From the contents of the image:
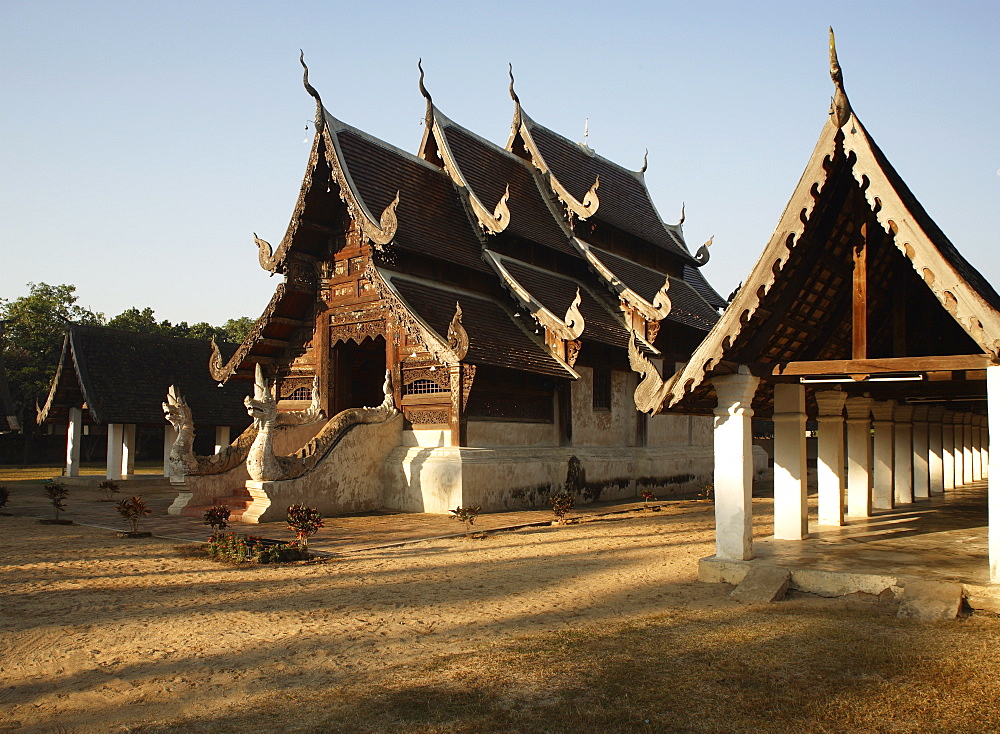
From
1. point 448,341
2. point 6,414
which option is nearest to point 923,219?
point 448,341

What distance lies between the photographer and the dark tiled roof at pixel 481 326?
14336 millimetres

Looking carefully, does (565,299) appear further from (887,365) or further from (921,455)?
(887,365)

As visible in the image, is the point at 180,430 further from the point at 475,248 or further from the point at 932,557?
the point at 932,557

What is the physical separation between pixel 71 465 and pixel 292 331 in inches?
419

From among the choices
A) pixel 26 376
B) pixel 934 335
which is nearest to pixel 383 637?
pixel 934 335

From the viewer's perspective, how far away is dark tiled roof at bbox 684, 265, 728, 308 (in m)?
23.0

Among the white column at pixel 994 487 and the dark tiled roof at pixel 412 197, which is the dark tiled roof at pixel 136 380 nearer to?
the dark tiled roof at pixel 412 197

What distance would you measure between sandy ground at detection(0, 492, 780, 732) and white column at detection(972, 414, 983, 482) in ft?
48.6

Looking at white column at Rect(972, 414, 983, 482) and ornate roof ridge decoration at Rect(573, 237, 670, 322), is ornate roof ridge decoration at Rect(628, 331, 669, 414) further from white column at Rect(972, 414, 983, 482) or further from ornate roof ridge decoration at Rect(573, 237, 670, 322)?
white column at Rect(972, 414, 983, 482)

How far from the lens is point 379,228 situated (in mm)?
14312

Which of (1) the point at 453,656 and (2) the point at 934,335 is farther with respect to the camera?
(2) the point at 934,335

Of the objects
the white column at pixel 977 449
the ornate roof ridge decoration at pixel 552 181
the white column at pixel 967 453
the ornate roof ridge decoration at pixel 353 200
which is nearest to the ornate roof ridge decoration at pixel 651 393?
the ornate roof ridge decoration at pixel 353 200

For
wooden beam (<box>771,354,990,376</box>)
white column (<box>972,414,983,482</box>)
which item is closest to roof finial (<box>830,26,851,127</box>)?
wooden beam (<box>771,354,990,376</box>)

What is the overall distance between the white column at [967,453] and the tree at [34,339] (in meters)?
36.3
